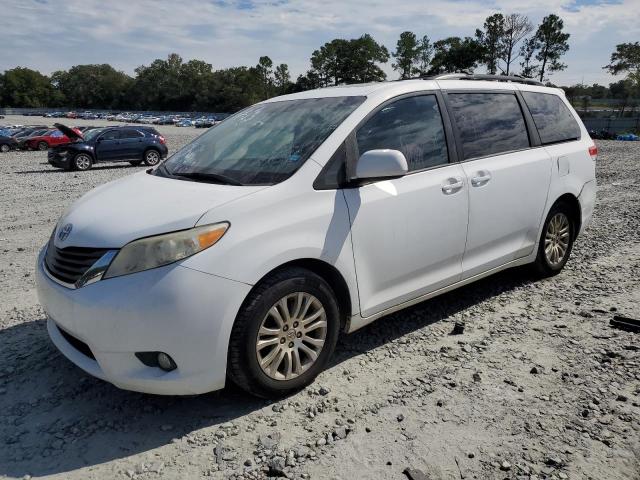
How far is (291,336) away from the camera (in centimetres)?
295

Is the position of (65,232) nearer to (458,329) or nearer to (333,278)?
(333,278)

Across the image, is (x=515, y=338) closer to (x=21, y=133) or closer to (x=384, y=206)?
(x=384, y=206)

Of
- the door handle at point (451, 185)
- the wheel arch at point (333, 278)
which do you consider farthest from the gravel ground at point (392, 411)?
the door handle at point (451, 185)

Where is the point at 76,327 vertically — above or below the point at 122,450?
above

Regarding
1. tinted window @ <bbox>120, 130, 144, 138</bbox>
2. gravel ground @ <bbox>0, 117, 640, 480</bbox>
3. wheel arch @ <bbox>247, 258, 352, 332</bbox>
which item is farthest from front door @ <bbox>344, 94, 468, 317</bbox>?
tinted window @ <bbox>120, 130, 144, 138</bbox>

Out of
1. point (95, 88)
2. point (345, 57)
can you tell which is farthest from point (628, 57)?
point (95, 88)

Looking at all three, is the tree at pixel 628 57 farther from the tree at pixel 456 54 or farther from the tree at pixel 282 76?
the tree at pixel 282 76

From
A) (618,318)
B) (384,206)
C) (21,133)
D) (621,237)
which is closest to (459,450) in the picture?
(384,206)

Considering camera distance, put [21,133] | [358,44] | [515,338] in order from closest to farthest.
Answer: [515,338] < [21,133] < [358,44]

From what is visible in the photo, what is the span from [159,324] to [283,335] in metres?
0.71

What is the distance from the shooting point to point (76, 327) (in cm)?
267

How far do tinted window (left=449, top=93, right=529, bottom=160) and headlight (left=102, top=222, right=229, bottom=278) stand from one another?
2.21 meters

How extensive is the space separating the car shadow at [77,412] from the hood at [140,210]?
93 centimetres

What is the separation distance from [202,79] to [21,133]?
329 feet
